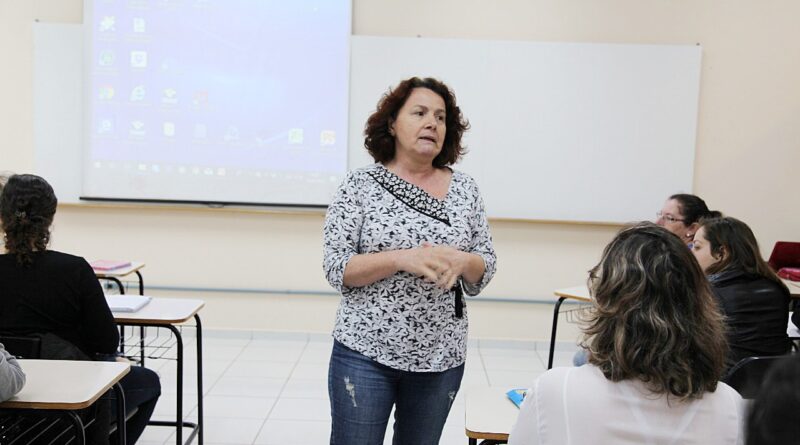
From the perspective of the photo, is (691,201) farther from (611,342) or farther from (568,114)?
(611,342)

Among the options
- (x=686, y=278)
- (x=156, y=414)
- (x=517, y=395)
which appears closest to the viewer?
(x=686, y=278)

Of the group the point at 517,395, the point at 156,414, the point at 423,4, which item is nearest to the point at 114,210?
the point at 156,414

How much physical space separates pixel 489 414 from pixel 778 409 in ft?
4.40

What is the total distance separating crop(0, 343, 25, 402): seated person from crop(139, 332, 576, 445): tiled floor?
1.45 meters

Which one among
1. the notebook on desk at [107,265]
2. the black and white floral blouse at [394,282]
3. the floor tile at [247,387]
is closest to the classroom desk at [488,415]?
the black and white floral blouse at [394,282]

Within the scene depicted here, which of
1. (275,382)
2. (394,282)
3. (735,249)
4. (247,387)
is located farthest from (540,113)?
(394,282)

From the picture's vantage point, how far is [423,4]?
4.50 metres

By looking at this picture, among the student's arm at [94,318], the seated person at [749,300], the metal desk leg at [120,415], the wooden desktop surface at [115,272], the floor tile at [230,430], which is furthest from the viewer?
the wooden desktop surface at [115,272]

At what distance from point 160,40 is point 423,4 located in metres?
1.88

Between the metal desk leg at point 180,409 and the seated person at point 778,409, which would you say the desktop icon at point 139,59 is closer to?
the metal desk leg at point 180,409

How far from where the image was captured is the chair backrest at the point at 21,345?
210 centimetres

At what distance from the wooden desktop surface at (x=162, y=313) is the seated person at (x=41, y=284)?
0.36 m

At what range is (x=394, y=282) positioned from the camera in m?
1.60

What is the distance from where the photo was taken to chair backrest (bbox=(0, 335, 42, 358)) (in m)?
2.10
